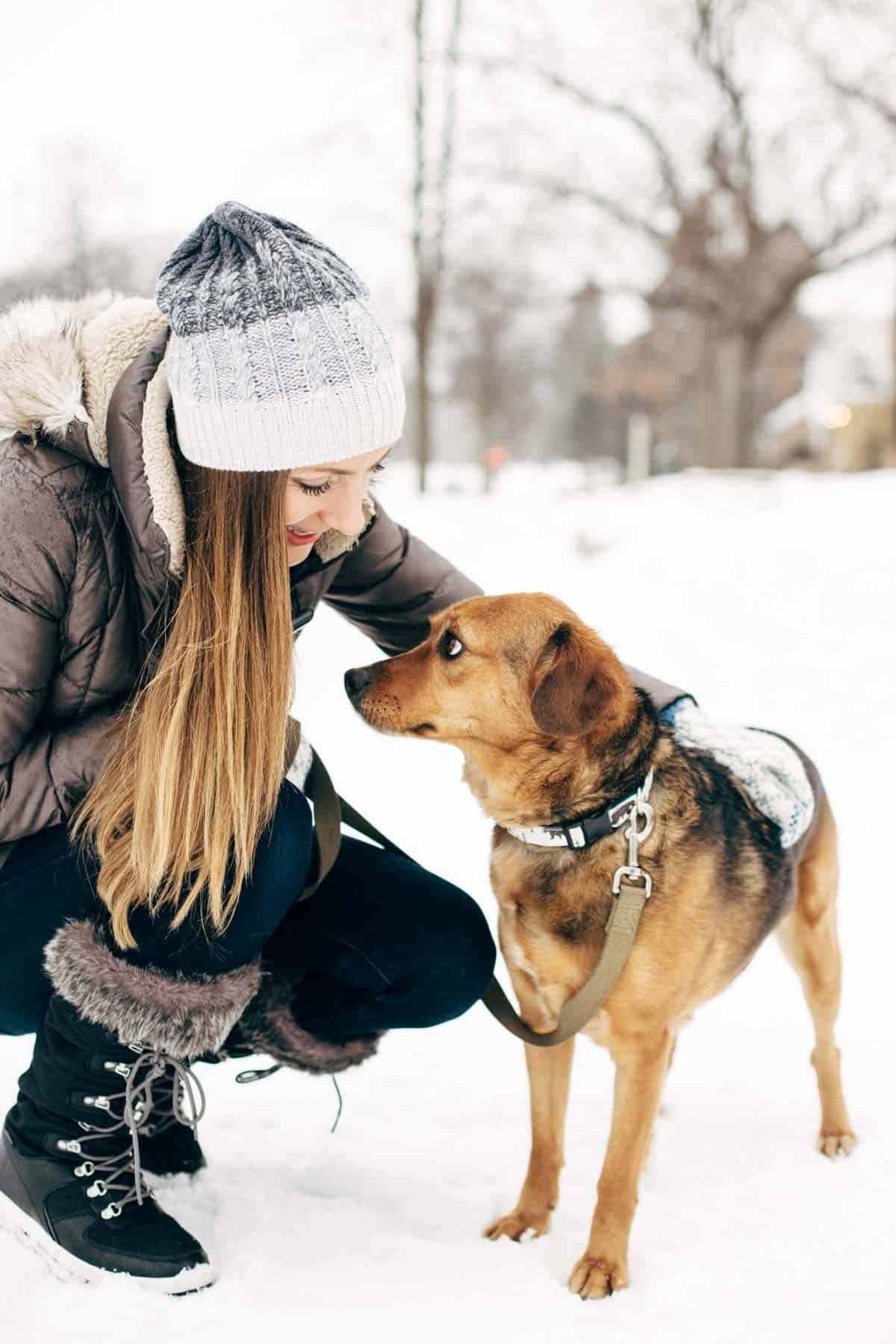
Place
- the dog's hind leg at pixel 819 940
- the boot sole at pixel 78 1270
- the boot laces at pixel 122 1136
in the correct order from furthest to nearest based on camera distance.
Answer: the dog's hind leg at pixel 819 940 < the boot laces at pixel 122 1136 < the boot sole at pixel 78 1270

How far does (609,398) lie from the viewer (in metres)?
37.8

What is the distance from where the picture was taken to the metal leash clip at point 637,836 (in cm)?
232

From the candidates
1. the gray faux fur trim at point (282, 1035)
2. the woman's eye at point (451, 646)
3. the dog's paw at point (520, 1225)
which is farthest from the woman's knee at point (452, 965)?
the woman's eye at point (451, 646)

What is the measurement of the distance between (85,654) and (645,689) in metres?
1.35

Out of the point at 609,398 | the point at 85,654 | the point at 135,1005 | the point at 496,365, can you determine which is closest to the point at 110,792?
the point at 85,654

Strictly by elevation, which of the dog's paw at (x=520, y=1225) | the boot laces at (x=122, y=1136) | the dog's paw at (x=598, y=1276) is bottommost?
the dog's paw at (x=520, y=1225)

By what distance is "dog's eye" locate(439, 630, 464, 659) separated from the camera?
2.64 m

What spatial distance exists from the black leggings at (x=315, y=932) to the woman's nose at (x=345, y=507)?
23.5 inches

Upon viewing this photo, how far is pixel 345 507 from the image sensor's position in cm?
223

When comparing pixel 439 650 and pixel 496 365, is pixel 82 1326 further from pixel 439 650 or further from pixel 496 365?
pixel 496 365

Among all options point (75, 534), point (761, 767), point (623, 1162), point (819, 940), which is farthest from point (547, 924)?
point (75, 534)

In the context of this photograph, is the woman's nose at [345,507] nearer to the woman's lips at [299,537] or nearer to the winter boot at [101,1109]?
the woman's lips at [299,537]

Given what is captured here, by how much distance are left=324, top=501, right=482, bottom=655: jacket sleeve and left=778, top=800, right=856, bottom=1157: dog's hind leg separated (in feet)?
3.88

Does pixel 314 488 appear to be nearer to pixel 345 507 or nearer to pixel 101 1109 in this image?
pixel 345 507
